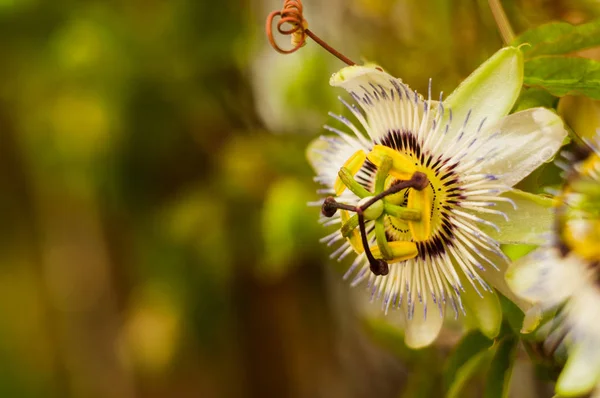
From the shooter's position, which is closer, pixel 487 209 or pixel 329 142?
pixel 487 209

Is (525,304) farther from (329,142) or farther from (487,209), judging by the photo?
(329,142)

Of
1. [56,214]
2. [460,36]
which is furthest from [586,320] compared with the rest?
[56,214]

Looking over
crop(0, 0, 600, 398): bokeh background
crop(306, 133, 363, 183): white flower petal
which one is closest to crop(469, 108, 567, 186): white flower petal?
crop(306, 133, 363, 183): white flower petal

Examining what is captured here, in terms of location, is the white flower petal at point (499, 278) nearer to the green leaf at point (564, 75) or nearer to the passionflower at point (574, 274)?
the passionflower at point (574, 274)

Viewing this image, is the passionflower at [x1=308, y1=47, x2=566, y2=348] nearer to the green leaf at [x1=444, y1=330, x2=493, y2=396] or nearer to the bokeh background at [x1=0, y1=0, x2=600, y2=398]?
the green leaf at [x1=444, y1=330, x2=493, y2=396]

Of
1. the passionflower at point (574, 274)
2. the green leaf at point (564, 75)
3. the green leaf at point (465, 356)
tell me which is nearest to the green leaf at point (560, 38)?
the green leaf at point (564, 75)
